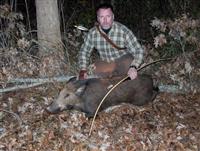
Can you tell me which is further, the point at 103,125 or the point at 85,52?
the point at 85,52

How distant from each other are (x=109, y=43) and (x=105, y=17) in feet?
1.51

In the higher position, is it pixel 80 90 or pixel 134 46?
pixel 134 46

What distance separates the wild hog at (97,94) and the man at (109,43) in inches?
10.6

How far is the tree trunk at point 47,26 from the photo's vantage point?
705cm

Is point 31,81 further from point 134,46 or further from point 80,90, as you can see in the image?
point 134,46

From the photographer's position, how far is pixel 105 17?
6055 millimetres

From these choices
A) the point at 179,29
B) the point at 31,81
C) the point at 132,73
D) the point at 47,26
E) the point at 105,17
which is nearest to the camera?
the point at 132,73

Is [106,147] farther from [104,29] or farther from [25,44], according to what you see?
[25,44]

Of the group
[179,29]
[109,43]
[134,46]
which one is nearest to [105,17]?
[109,43]

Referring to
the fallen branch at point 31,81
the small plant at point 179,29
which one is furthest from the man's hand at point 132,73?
the fallen branch at point 31,81

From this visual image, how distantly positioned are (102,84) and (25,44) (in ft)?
4.86

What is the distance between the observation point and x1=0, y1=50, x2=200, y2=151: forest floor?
17.6 feet

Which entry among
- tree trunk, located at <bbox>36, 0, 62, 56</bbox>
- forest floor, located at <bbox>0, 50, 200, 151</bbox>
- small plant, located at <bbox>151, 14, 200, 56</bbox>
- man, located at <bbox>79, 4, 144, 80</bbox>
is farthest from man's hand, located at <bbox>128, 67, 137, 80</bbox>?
tree trunk, located at <bbox>36, 0, 62, 56</bbox>

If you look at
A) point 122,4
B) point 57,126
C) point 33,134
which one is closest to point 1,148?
point 33,134
